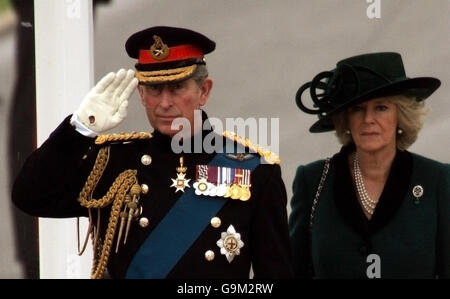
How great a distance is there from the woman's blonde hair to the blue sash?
556 mm

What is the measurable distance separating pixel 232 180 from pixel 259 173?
0.08m

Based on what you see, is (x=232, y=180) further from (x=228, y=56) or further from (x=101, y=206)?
(x=228, y=56)

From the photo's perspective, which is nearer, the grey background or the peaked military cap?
the peaked military cap

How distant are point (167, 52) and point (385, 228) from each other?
2.84 ft

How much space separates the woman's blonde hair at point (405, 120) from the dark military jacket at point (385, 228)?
0.05 m

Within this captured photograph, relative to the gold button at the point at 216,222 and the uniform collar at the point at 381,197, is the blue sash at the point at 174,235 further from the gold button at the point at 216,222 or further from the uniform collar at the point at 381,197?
the uniform collar at the point at 381,197

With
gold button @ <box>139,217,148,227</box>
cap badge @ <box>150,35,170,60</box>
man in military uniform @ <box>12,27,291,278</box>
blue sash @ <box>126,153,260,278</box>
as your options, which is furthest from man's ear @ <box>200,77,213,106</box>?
gold button @ <box>139,217,148,227</box>

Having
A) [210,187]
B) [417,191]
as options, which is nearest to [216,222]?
[210,187]

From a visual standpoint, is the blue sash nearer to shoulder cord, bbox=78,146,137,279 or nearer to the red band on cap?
shoulder cord, bbox=78,146,137,279

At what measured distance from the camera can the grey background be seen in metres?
3.78

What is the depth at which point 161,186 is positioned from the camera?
126 inches

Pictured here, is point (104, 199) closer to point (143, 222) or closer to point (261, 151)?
point (143, 222)

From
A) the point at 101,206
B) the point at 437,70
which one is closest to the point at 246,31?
the point at 437,70

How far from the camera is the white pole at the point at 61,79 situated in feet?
12.4
